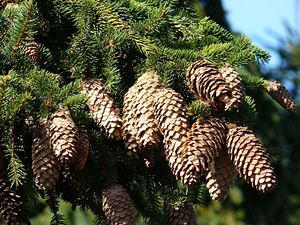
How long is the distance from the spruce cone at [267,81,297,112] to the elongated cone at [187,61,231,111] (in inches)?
10.3

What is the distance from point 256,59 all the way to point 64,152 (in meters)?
0.60

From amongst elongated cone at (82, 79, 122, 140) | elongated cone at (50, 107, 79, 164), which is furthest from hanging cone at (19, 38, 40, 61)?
elongated cone at (50, 107, 79, 164)

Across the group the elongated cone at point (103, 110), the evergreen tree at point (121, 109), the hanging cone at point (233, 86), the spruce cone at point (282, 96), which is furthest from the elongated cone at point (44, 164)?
the spruce cone at point (282, 96)

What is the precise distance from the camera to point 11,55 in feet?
6.17

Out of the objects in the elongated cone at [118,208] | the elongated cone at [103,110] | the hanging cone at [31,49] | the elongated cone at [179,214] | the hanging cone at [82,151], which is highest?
the hanging cone at [31,49]

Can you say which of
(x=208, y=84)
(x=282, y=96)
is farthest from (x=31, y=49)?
(x=282, y=96)

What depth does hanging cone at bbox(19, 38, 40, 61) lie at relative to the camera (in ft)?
6.37

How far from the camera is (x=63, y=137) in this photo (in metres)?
1.65

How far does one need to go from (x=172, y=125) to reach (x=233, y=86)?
0.54 ft

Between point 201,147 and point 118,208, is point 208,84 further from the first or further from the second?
point 118,208

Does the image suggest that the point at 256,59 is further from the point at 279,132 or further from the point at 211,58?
the point at 279,132

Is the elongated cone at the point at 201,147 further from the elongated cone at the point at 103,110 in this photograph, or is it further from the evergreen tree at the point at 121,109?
the elongated cone at the point at 103,110

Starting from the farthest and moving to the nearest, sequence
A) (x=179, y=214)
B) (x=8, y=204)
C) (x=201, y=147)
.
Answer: (x=179, y=214) → (x=8, y=204) → (x=201, y=147)

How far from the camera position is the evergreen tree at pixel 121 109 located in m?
1.68
